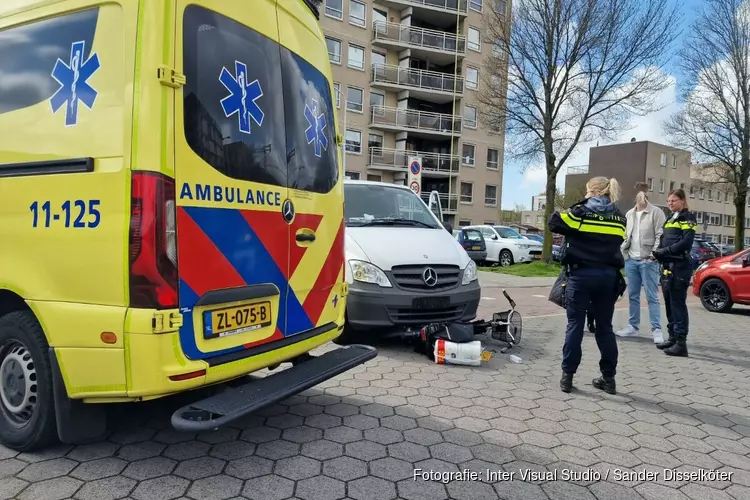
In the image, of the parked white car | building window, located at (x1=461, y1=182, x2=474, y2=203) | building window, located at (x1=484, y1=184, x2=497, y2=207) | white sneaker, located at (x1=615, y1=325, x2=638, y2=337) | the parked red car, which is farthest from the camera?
building window, located at (x1=484, y1=184, x2=497, y2=207)

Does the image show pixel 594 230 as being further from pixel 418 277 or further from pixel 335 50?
pixel 335 50

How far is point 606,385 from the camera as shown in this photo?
4676 millimetres

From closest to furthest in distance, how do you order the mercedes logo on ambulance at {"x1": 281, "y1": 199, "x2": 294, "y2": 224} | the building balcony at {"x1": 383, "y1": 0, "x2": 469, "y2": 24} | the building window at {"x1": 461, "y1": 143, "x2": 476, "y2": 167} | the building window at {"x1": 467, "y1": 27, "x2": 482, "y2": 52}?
the mercedes logo on ambulance at {"x1": 281, "y1": 199, "x2": 294, "y2": 224} → the building balcony at {"x1": 383, "y1": 0, "x2": 469, "y2": 24} → the building window at {"x1": 467, "y1": 27, "x2": 482, "y2": 52} → the building window at {"x1": 461, "y1": 143, "x2": 476, "y2": 167}

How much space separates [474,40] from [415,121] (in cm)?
840

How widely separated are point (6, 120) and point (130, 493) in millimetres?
2118

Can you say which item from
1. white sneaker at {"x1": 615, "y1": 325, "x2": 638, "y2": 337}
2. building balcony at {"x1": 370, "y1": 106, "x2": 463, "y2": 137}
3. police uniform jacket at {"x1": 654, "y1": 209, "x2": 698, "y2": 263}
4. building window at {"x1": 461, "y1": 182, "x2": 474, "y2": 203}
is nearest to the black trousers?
police uniform jacket at {"x1": 654, "y1": 209, "x2": 698, "y2": 263}

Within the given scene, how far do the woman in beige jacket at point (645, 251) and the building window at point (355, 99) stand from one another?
1252 inches

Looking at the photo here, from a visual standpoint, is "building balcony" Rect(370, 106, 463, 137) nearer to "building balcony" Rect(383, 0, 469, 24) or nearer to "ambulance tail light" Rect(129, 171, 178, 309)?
"building balcony" Rect(383, 0, 469, 24)

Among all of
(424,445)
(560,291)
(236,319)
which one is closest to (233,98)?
(236,319)

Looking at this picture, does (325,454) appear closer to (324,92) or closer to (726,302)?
(324,92)

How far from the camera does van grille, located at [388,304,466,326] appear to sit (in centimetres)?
546

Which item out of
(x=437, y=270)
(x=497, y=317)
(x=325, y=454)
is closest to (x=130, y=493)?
(x=325, y=454)

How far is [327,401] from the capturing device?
13.7ft

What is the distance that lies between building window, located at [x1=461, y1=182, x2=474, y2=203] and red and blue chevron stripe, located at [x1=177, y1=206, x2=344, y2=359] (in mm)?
38221
